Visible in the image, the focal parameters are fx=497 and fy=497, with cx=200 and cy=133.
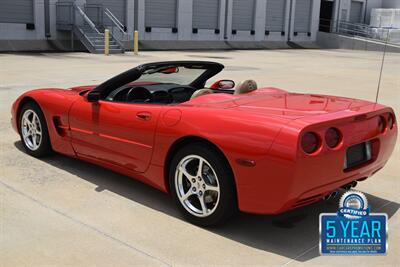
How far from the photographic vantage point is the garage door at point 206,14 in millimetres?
36188

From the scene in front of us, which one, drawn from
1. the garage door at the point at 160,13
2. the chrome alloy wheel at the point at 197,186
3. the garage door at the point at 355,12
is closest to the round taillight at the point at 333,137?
the chrome alloy wheel at the point at 197,186

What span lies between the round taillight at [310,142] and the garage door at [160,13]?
30.5 metres

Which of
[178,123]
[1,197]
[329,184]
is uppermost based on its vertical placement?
[178,123]

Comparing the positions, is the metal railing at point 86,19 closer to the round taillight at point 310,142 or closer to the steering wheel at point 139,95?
the steering wheel at point 139,95

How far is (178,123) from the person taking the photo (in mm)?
3785

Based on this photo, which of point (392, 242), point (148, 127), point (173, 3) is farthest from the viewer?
point (173, 3)

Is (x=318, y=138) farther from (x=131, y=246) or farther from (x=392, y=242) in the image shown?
(x=131, y=246)

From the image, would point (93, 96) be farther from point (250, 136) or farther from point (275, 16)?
point (275, 16)

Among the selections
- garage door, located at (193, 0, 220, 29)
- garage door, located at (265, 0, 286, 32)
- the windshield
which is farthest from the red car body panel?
garage door, located at (265, 0, 286, 32)

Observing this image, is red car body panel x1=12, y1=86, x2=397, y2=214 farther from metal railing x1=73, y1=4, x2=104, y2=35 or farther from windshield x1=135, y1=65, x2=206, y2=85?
metal railing x1=73, y1=4, x2=104, y2=35

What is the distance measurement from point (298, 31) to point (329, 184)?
44.7 metres

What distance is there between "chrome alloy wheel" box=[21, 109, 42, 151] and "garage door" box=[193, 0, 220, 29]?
31.6 metres

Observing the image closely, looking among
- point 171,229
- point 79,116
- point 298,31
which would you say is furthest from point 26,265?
point 298,31

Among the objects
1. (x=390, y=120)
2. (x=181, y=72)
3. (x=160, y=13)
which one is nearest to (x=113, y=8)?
(x=160, y=13)
